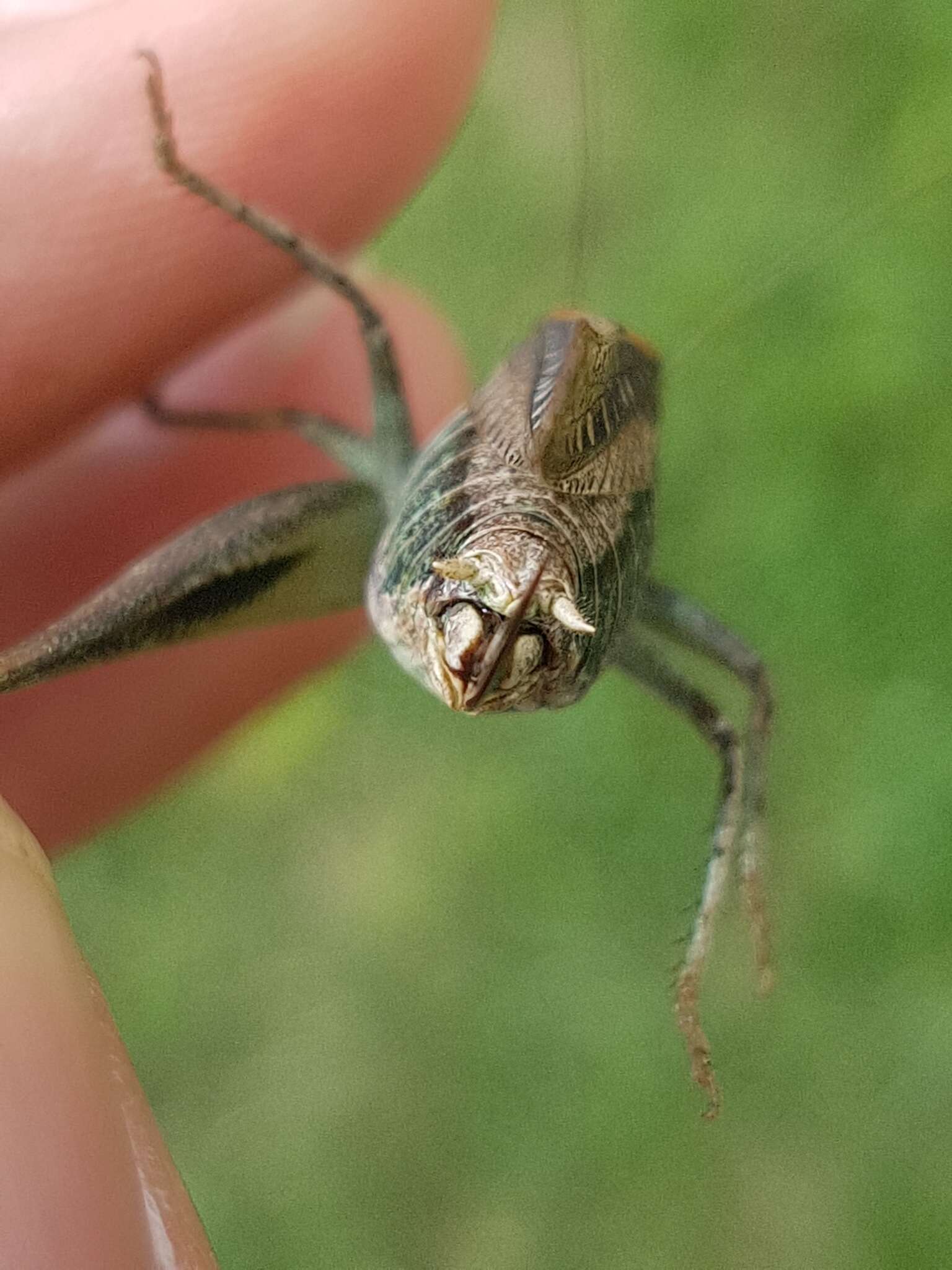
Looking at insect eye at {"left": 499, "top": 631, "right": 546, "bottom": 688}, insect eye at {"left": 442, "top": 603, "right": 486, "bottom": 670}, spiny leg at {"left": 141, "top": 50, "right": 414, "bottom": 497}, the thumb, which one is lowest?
the thumb

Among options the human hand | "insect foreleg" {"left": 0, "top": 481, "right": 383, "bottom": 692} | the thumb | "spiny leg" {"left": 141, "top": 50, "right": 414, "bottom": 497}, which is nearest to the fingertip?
the human hand

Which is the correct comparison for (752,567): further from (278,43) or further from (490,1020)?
(278,43)

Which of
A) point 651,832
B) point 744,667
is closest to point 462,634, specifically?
point 744,667

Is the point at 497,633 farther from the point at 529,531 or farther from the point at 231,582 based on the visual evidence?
the point at 231,582

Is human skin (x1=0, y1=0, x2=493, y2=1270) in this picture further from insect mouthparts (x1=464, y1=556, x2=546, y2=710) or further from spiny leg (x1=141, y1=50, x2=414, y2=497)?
insect mouthparts (x1=464, y1=556, x2=546, y2=710)

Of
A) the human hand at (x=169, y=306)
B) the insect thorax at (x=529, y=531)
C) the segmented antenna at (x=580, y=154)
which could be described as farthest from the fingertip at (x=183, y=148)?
the insect thorax at (x=529, y=531)

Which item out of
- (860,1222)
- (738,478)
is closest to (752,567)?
(738,478)

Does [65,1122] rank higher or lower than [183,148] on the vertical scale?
lower
